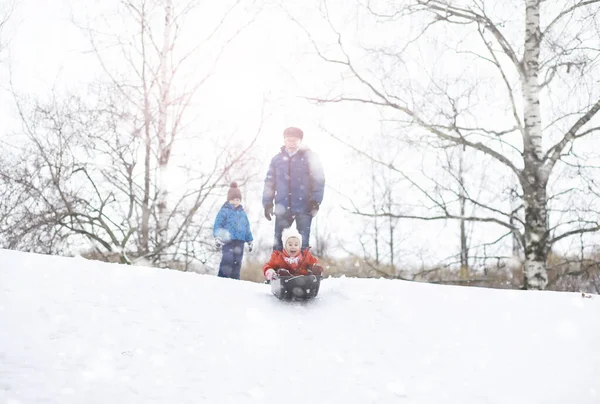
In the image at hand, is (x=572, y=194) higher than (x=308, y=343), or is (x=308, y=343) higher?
(x=572, y=194)

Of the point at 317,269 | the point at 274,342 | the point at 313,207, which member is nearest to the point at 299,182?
the point at 313,207

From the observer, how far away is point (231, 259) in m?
8.17

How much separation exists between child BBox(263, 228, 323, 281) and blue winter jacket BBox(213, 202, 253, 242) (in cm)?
258

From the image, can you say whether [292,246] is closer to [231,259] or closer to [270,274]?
[270,274]

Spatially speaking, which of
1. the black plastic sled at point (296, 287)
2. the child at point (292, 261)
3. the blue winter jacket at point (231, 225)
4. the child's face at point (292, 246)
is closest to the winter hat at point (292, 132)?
the child at point (292, 261)

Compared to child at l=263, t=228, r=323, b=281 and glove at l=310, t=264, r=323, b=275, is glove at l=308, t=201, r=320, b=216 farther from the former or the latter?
glove at l=310, t=264, r=323, b=275

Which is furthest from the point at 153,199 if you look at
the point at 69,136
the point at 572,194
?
the point at 572,194

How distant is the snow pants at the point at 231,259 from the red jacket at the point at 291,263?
276 cm

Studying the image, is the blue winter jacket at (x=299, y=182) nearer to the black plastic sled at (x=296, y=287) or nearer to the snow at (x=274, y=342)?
the black plastic sled at (x=296, y=287)

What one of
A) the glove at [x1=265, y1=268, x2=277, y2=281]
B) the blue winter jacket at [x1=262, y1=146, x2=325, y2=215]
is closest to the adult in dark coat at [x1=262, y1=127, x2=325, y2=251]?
the blue winter jacket at [x1=262, y1=146, x2=325, y2=215]

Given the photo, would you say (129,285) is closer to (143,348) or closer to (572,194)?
(143,348)

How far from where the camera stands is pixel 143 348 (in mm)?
3242

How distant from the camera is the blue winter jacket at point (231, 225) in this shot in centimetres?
810

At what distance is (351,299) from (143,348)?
234 cm
